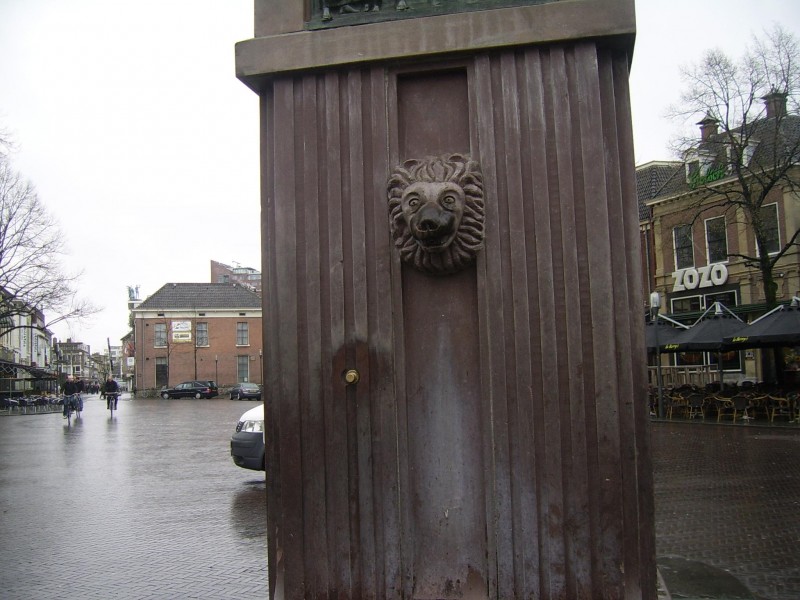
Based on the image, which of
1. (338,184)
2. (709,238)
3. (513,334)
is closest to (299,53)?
(338,184)

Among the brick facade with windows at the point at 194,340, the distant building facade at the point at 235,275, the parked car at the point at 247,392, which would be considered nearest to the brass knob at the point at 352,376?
the parked car at the point at 247,392

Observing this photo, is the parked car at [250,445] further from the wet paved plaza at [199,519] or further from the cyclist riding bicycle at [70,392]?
the cyclist riding bicycle at [70,392]

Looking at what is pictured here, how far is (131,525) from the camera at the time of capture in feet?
28.7

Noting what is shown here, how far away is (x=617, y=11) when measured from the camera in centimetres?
387

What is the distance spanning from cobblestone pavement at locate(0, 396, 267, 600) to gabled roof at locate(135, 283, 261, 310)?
4941 cm

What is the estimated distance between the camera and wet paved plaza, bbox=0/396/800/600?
6.38 m

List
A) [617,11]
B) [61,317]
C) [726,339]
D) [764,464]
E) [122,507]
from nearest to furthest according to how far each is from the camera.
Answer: [617,11], [122,507], [764,464], [726,339], [61,317]

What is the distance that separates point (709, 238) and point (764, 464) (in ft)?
79.7

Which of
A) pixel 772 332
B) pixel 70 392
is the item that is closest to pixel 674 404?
pixel 772 332

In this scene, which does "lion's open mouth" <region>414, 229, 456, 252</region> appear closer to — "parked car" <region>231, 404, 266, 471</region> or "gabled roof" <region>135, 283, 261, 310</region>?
"parked car" <region>231, 404, 266, 471</region>

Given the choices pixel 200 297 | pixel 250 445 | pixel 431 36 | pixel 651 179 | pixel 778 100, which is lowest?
pixel 250 445

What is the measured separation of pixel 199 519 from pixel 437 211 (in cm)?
660

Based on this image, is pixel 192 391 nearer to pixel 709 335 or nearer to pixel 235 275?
pixel 235 275

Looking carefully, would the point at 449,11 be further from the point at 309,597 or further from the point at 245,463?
the point at 245,463
